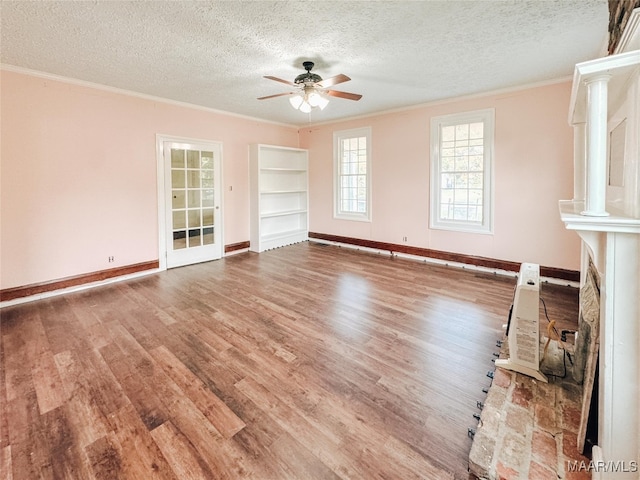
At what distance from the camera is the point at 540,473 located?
4.63 ft

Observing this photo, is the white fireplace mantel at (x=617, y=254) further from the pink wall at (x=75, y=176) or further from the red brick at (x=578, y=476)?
the pink wall at (x=75, y=176)

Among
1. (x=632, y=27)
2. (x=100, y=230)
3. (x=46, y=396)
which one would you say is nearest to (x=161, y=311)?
(x=46, y=396)

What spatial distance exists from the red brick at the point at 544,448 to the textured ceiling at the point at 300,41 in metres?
2.97

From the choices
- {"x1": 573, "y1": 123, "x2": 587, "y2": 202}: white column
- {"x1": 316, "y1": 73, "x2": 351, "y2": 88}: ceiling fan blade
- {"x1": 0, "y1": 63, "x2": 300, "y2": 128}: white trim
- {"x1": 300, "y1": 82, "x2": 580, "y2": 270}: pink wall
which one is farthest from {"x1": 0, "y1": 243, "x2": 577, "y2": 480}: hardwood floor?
{"x1": 0, "y1": 63, "x2": 300, "y2": 128}: white trim

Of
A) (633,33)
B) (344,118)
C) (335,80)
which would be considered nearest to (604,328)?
(633,33)

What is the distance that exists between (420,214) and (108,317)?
16.0 ft

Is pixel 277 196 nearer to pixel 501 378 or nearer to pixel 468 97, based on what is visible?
pixel 468 97

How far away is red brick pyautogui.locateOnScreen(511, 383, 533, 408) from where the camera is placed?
1842mm

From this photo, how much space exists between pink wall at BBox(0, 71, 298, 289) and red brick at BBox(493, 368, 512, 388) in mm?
4886

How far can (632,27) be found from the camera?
127 cm

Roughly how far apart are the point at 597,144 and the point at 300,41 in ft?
8.44

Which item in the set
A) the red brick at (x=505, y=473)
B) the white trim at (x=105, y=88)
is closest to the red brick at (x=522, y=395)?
the red brick at (x=505, y=473)

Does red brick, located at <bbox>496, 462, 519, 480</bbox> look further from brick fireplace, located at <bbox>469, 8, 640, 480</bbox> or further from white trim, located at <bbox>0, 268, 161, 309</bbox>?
white trim, located at <bbox>0, 268, 161, 309</bbox>

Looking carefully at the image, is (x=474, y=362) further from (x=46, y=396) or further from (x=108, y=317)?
(x=108, y=317)
